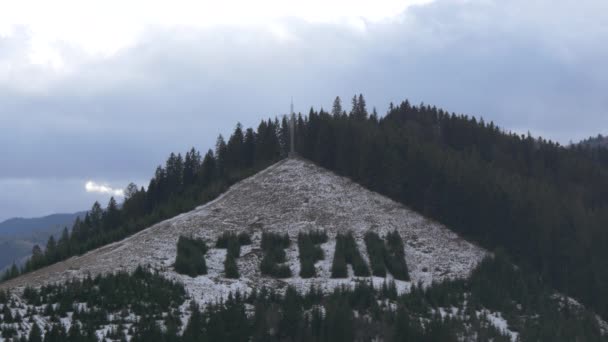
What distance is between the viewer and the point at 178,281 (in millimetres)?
70062

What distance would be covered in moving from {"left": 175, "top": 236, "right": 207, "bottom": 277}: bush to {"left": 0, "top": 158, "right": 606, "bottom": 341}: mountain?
1.63 feet

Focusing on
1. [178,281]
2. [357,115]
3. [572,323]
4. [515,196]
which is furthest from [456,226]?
[357,115]

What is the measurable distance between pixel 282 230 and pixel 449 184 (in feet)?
68.1

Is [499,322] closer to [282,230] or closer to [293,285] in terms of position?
[293,285]

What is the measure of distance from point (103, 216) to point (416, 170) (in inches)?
1960

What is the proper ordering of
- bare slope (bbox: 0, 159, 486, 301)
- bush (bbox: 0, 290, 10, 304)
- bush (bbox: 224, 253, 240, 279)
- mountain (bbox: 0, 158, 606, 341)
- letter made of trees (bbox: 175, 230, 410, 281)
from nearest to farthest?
bush (bbox: 0, 290, 10, 304)
mountain (bbox: 0, 158, 606, 341)
bush (bbox: 224, 253, 240, 279)
bare slope (bbox: 0, 159, 486, 301)
letter made of trees (bbox: 175, 230, 410, 281)

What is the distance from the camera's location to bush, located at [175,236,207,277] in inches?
2911

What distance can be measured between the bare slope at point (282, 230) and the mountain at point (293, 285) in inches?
7.9

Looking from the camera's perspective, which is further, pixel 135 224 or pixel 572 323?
pixel 135 224

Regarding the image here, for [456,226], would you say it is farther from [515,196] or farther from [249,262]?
[249,262]

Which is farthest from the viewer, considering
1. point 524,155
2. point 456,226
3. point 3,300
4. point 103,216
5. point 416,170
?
point 524,155

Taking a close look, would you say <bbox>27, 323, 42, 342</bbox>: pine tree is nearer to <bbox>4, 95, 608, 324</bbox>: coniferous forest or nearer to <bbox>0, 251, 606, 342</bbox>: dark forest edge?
<bbox>0, 251, 606, 342</bbox>: dark forest edge

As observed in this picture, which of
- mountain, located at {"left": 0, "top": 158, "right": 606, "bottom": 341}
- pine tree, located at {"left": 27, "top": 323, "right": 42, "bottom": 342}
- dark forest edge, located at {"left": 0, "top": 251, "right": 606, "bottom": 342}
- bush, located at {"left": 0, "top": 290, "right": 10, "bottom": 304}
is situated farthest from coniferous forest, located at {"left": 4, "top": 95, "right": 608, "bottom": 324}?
pine tree, located at {"left": 27, "top": 323, "right": 42, "bottom": 342}

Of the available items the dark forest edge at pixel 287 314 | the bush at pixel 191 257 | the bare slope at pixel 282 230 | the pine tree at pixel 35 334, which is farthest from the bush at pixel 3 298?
the bush at pixel 191 257
